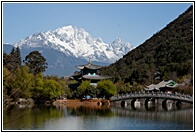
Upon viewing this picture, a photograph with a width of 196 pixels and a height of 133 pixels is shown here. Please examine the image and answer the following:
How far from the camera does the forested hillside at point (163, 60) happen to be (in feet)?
146

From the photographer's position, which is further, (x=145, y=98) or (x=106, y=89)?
(x=106, y=89)

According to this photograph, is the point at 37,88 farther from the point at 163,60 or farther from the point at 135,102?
the point at 163,60

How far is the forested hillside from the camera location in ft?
146

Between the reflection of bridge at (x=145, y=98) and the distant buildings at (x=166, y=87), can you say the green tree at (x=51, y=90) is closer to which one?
the reflection of bridge at (x=145, y=98)

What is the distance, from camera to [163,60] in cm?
5491

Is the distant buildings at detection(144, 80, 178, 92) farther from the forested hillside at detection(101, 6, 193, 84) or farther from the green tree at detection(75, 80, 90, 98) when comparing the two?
the green tree at detection(75, 80, 90, 98)

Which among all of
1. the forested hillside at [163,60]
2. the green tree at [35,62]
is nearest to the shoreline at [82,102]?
the forested hillside at [163,60]

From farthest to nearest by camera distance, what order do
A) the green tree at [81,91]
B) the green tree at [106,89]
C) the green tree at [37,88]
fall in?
1. the green tree at [81,91]
2. the green tree at [106,89]
3. the green tree at [37,88]

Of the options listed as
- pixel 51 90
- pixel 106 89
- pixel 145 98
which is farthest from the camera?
pixel 106 89

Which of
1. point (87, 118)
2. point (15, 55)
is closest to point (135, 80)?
point (15, 55)

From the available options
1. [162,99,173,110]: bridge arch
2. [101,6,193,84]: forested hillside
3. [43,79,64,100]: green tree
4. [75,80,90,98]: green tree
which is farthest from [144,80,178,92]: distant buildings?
[43,79,64,100]: green tree

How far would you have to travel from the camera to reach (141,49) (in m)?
72.9

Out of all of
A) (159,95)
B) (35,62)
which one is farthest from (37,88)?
(35,62)

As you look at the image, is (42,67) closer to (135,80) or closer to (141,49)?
(135,80)
